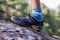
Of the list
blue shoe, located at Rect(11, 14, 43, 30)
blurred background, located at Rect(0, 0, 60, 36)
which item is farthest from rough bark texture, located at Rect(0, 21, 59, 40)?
blurred background, located at Rect(0, 0, 60, 36)

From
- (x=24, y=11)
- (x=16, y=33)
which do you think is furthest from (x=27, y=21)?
(x=24, y=11)

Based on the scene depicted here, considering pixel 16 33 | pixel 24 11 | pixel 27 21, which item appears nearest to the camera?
pixel 16 33

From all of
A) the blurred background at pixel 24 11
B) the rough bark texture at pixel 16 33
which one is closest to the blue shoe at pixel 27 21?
the rough bark texture at pixel 16 33

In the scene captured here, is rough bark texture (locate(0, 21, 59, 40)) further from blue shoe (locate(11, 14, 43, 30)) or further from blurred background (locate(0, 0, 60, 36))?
blurred background (locate(0, 0, 60, 36))

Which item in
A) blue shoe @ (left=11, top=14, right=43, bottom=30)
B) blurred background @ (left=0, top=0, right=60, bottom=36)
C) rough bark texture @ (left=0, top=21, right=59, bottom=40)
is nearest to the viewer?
rough bark texture @ (left=0, top=21, right=59, bottom=40)

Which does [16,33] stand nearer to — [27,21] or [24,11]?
[27,21]

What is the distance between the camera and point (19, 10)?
29.1ft

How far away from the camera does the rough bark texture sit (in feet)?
6.71

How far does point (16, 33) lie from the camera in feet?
6.99

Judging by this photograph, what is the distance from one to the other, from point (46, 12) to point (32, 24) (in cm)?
568

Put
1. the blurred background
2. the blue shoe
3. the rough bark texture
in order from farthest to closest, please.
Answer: the blurred background, the blue shoe, the rough bark texture

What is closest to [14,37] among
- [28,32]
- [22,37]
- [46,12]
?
[22,37]

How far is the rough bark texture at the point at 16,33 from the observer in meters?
2.04

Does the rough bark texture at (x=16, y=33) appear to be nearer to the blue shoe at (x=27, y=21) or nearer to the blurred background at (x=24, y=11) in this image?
the blue shoe at (x=27, y=21)
